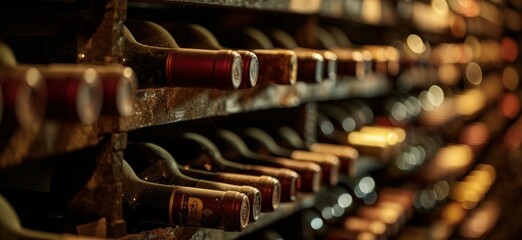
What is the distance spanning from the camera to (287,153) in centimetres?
133

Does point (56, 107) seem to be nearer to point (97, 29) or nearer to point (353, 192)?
point (97, 29)

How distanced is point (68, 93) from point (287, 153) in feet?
2.71

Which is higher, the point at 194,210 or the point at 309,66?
the point at 309,66

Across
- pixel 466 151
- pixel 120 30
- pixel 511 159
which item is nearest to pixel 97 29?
pixel 120 30

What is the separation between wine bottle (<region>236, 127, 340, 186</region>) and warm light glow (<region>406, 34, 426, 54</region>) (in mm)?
924

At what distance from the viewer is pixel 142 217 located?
0.84 m

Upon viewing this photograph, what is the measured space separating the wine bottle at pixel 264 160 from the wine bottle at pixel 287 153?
87 mm

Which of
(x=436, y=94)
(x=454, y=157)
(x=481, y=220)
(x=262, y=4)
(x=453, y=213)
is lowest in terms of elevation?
(x=481, y=220)

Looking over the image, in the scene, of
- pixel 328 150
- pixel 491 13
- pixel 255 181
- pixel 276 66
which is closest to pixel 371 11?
pixel 328 150

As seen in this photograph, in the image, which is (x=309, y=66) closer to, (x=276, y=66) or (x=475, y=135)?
(x=276, y=66)

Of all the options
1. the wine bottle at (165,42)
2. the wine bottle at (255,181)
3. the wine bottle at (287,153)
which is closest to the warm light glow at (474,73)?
the wine bottle at (287,153)

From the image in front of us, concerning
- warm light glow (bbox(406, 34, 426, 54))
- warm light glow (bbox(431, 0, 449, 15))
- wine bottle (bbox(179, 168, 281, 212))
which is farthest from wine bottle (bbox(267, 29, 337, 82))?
warm light glow (bbox(431, 0, 449, 15))

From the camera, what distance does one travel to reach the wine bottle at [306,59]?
118 centimetres

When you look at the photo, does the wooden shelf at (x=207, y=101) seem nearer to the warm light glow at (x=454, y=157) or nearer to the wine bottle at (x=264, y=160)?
the wine bottle at (x=264, y=160)
